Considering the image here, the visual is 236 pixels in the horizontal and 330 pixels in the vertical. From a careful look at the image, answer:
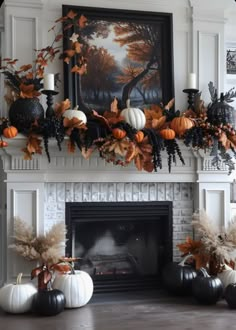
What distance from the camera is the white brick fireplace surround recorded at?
11.8ft

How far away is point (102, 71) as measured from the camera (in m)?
3.77

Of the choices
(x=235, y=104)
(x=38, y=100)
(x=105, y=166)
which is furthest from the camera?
(x=235, y=104)

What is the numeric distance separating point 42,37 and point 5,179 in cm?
125

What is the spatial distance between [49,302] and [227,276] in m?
1.49

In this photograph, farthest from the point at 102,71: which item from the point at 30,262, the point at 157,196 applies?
the point at 30,262

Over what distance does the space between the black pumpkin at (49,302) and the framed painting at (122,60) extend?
151 cm

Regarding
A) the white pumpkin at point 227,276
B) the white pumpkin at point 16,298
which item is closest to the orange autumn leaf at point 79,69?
the white pumpkin at point 16,298

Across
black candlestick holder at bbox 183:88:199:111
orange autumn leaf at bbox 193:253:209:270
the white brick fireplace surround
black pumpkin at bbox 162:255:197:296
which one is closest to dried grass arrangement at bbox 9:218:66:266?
the white brick fireplace surround

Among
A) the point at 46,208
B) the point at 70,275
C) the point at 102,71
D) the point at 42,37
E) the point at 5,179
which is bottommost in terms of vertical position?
the point at 70,275

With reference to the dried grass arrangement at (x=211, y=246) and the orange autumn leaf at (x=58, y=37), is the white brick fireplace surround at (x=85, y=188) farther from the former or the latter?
the orange autumn leaf at (x=58, y=37)

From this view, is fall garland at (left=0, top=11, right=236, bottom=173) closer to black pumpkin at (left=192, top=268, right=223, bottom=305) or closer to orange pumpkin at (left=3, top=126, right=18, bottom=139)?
orange pumpkin at (left=3, top=126, right=18, bottom=139)

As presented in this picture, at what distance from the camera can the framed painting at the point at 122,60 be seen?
12.2 ft

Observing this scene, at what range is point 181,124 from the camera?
351 centimetres

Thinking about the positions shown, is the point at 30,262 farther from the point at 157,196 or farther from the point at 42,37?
the point at 42,37
